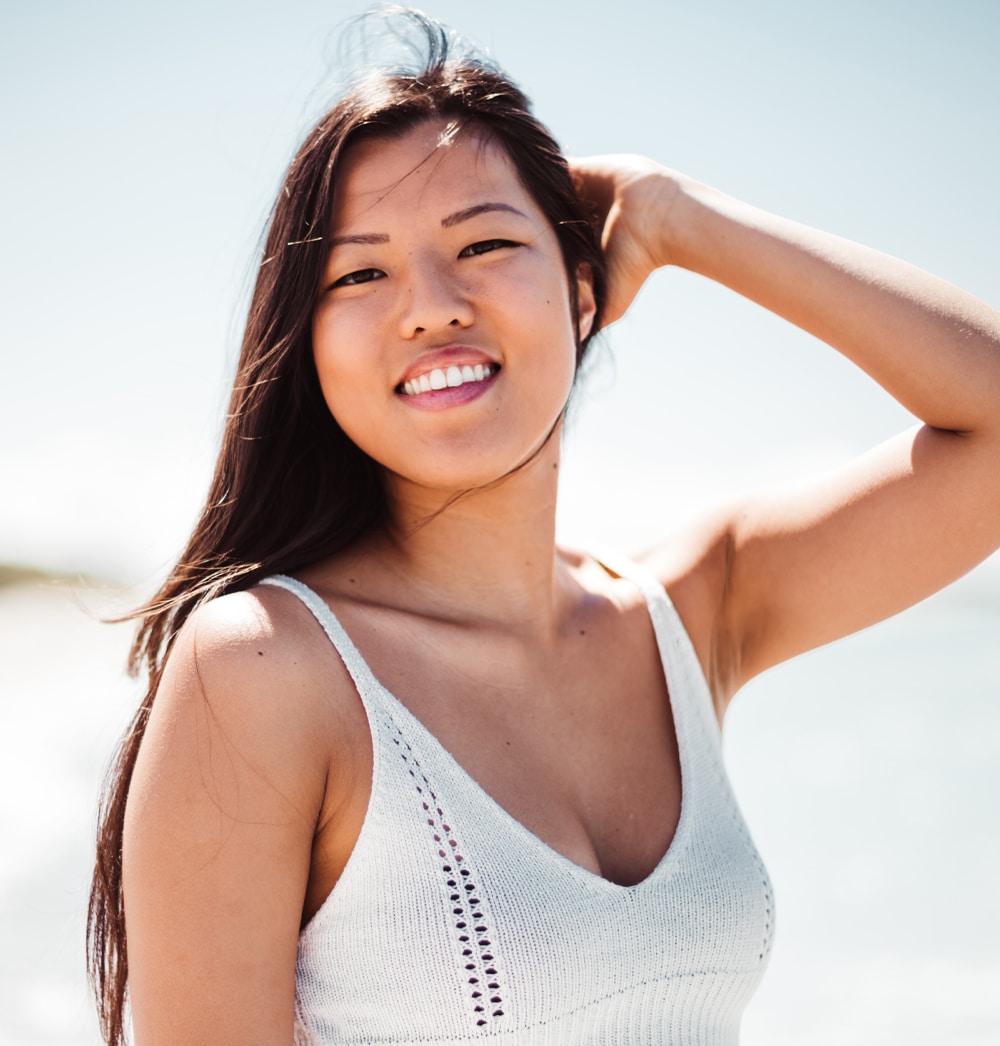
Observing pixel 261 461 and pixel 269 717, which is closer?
pixel 269 717

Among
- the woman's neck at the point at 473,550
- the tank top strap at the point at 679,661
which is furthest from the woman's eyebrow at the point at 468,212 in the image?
the tank top strap at the point at 679,661

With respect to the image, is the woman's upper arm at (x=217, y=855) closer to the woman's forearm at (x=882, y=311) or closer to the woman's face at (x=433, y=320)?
the woman's face at (x=433, y=320)

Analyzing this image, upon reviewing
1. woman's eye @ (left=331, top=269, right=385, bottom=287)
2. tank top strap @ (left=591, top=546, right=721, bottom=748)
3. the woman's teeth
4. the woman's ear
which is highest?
woman's eye @ (left=331, top=269, right=385, bottom=287)

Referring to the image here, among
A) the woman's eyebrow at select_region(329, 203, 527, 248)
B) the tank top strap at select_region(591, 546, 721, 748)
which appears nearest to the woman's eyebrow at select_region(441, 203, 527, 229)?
the woman's eyebrow at select_region(329, 203, 527, 248)

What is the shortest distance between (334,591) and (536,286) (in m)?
0.62

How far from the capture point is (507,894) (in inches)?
66.2

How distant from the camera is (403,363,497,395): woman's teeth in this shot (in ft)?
6.26

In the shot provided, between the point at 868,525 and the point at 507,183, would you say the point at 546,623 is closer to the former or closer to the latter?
the point at 868,525

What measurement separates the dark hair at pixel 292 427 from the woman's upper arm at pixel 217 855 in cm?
27

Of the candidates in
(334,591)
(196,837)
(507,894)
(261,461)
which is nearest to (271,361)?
(261,461)

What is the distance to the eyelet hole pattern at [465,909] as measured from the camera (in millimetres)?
1642

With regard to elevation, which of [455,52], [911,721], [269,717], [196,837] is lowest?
[911,721]

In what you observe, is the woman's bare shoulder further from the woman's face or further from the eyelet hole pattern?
the woman's face

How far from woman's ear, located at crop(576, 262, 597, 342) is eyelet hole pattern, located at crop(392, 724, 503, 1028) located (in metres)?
1.00
